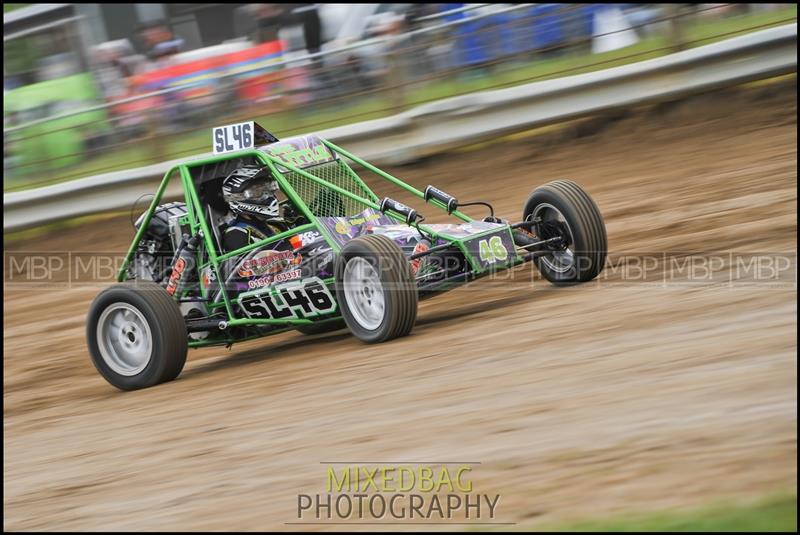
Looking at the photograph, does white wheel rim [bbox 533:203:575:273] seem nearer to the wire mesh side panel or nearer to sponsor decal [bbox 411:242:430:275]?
sponsor decal [bbox 411:242:430:275]

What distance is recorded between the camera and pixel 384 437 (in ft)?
14.8

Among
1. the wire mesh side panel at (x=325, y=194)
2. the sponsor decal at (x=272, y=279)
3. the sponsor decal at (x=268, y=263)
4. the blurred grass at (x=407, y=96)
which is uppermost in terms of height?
the blurred grass at (x=407, y=96)

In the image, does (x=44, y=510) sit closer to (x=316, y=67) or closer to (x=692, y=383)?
(x=692, y=383)

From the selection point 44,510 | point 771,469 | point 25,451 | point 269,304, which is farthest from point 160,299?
point 771,469

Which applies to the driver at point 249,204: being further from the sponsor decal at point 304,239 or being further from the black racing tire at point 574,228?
the black racing tire at point 574,228

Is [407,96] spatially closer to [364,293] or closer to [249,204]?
[249,204]

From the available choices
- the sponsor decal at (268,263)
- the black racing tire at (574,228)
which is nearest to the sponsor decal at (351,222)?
the sponsor decal at (268,263)

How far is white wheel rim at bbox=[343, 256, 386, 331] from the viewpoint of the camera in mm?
6122

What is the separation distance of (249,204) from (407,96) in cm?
444

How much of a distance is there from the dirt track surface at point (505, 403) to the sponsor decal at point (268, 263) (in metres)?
0.55

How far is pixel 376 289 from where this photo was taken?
6129 millimetres

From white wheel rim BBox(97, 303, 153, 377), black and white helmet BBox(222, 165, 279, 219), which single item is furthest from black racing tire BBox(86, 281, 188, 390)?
black and white helmet BBox(222, 165, 279, 219)

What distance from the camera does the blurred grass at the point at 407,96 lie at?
391 inches

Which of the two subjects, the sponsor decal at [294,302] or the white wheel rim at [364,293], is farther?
the sponsor decal at [294,302]
